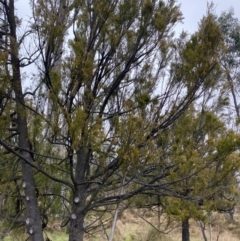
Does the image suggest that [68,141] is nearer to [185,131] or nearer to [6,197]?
[185,131]

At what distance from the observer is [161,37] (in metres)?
3.96

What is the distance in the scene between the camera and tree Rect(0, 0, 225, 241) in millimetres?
3439

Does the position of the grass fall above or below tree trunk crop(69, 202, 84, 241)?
above

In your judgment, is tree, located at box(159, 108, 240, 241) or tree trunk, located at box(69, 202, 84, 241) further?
tree trunk, located at box(69, 202, 84, 241)

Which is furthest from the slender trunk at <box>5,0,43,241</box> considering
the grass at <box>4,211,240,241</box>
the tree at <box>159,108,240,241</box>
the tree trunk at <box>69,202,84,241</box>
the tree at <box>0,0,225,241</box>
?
the grass at <box>4,211,240,241</box>

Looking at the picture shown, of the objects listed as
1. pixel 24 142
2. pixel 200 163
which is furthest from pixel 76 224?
pixel 200 163

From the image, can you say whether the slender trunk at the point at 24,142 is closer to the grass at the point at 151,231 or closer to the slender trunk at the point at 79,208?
the slender trunk at the point at 79,208

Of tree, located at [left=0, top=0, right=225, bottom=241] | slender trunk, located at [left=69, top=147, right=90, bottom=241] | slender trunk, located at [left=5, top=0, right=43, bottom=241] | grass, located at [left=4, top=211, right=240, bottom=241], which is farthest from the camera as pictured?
grass, located at [left=4, top=211, right=240, bottom=241]

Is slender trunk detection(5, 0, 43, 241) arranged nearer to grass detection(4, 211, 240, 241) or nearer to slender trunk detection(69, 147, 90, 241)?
slender trunk detection(69, 147, 90, 241)

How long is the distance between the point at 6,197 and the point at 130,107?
2.08 m

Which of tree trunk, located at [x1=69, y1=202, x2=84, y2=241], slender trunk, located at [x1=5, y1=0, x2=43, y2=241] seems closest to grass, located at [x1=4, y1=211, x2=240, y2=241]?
slender trunk, located at [x1=5, y1=0, x2=43, y2=241]

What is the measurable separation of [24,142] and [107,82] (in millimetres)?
1062

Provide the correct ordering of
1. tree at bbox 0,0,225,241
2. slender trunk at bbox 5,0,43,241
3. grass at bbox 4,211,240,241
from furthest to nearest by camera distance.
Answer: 1. grass at bbox 4,211,240,241
2. slender trunk at bbox 5,0,43,241
3. tree at bbox 0,0,225,241

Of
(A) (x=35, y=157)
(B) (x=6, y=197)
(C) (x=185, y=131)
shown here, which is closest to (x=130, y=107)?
(C) (x=185, y=131)
